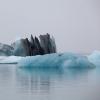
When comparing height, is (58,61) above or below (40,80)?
above

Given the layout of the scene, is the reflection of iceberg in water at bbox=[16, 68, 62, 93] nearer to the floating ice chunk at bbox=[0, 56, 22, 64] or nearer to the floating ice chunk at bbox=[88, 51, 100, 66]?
the floating ice chunk at bbox=[88, 51, 100, 66]

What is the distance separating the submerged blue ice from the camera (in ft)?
23.9

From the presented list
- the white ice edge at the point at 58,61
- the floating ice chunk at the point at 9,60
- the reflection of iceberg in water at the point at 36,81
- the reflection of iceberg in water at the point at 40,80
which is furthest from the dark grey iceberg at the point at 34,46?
the reflection of iceberg in water at the point at 36,81

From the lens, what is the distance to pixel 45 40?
34.5 ft

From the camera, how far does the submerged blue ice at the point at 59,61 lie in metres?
7.30

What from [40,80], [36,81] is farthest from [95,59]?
[36,81]

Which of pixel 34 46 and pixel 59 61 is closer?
pixel 59 61

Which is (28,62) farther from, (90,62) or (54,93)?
(54,93)

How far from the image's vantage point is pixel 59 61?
7.49 metres

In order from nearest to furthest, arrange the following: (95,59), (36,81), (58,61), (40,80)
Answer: (36,81), (40,80), (58,61), (95,59)

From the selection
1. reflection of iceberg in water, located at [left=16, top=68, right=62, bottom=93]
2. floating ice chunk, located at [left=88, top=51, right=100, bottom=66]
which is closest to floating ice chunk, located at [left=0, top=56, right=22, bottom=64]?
floating ice chunk, located at [left=88, top=51, right=100, bottom=66]

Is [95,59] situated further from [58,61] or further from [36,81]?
[36,81]

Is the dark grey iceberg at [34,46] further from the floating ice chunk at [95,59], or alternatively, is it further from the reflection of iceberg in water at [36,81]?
the reflection of iceberg in water at [36,81]

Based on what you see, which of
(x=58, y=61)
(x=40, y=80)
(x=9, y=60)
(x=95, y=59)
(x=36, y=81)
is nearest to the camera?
(x=36, y=81)
